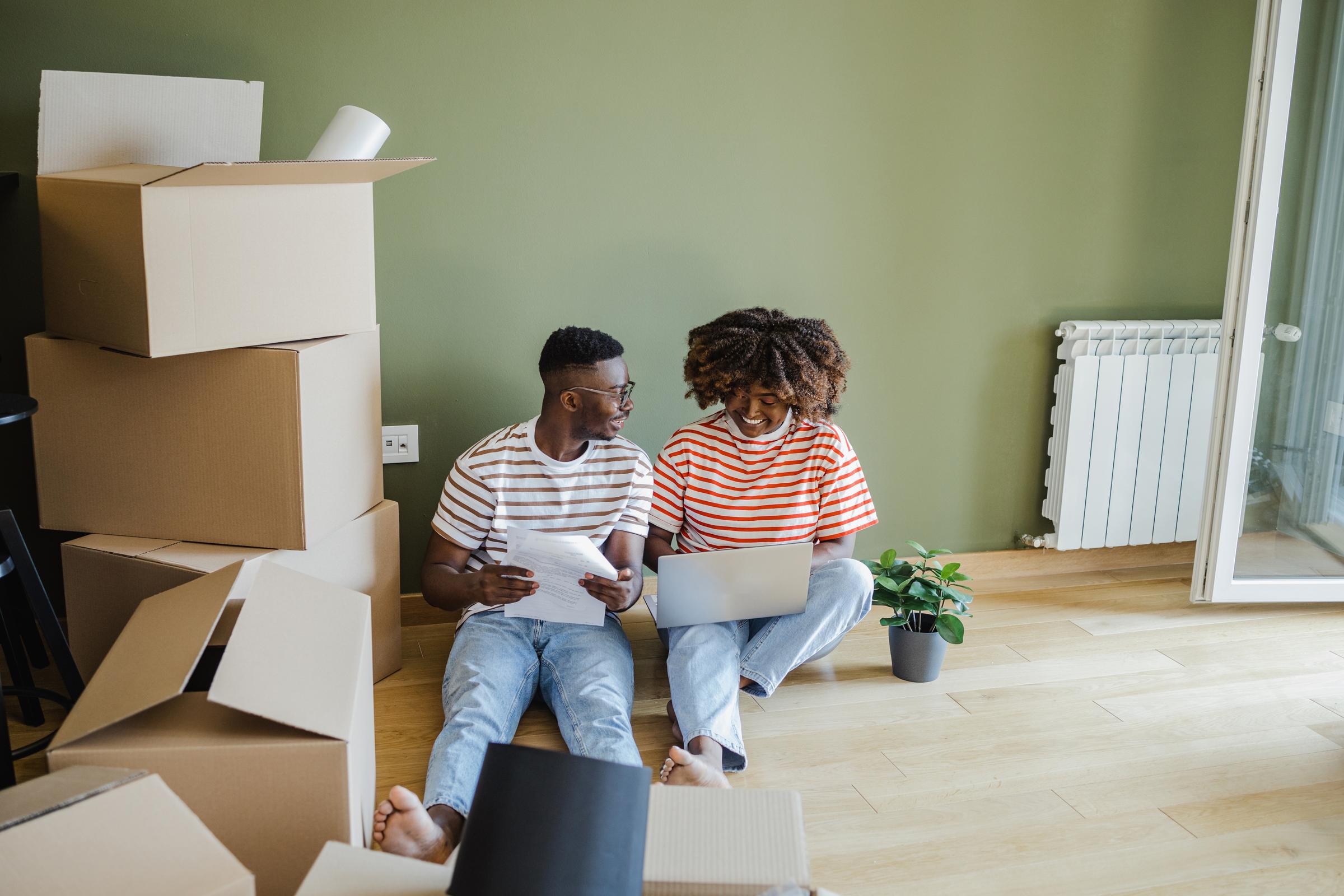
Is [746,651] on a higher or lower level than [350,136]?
lower

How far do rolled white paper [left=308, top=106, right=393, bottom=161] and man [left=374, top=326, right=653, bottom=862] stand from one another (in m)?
0.49

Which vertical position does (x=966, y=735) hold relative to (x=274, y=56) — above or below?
below

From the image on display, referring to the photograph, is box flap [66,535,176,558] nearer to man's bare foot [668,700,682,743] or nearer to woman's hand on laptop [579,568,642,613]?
woman's hand on laptop [579,568,642,613]

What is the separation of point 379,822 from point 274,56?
58.0 inches

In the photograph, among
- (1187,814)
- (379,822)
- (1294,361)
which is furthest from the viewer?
(1294,361)

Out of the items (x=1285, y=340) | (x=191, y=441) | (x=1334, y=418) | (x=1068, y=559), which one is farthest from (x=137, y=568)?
(x=1334, y=418)

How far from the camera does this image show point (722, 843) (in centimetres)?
98

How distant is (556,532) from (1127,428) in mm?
1535

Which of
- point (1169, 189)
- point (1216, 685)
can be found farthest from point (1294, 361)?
point (1216, 685)

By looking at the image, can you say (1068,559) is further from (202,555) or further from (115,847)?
(115,847)

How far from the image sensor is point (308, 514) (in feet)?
5.90

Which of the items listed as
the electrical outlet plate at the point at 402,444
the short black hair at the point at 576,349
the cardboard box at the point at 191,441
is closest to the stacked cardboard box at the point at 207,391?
the cardboard box at the point at 191,441

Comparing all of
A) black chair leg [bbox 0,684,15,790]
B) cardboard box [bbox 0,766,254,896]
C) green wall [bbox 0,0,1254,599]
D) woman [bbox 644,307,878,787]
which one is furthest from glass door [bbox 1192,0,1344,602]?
black chair leg [bbox 0,684,15,790]

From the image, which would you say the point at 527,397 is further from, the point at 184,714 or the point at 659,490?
the point at 184,714
